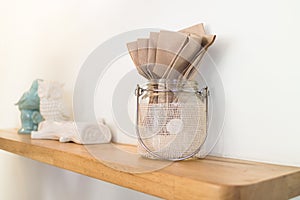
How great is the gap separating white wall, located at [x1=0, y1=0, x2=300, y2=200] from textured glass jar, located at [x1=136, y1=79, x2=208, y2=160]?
0.25 feet

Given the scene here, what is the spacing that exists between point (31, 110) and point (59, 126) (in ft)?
0.70

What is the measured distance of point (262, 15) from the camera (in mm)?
613

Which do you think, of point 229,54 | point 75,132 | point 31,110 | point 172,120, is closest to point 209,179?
point 172,120

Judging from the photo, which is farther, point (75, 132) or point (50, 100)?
point (50, 100)

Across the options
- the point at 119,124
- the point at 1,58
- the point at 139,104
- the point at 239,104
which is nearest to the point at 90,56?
the point at 119,124

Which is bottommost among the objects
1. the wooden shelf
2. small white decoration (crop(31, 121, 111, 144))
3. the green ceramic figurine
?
the wooden shelf

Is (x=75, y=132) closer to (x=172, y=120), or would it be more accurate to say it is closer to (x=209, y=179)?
(x=172, y=120)

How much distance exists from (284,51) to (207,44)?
141 mm

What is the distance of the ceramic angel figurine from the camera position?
886 mm

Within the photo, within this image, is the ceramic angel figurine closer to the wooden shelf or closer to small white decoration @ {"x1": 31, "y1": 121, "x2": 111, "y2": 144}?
small white decoration @ {"x1": 31, "y1": 121, "x2": 111, "y2": 144}

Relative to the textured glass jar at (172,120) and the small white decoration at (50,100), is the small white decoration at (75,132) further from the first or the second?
the textured glass jar at (172,120)

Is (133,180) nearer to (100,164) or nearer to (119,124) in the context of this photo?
(100,164)

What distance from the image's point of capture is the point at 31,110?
1.12 meters

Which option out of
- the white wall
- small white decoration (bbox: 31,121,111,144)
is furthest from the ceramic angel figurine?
the white wall
